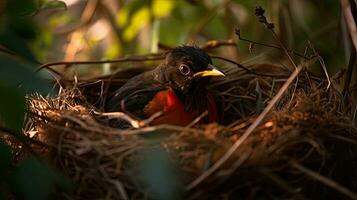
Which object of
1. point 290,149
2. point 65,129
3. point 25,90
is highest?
point 25,90

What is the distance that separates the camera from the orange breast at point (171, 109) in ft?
13.7

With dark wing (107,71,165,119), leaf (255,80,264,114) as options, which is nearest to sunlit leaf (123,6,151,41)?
dark wing (107,71,165,119)

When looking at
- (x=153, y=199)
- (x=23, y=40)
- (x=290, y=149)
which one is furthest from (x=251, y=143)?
(x=23, y=40)

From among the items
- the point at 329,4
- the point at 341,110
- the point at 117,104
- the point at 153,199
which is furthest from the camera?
the point at 329,4

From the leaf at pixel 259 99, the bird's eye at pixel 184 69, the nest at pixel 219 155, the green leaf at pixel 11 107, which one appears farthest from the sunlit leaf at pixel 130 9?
the green leaf at pixel 11 107

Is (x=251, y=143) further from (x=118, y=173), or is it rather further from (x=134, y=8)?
(x=134, y=8)

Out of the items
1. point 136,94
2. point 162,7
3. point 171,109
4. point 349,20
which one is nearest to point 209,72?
point 171,109

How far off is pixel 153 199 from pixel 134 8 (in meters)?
2.89

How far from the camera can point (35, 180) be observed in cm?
261

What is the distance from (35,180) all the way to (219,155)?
2.62 feet

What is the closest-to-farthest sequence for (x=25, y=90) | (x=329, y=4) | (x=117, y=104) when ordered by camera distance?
(x=25, y=90) → (x=117, y=104) → (x=329, y=4)

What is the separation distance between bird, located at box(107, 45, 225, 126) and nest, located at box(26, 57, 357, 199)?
2.77 feet

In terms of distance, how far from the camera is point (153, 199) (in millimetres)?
2955

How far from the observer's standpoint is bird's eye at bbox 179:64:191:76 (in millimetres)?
4520
